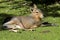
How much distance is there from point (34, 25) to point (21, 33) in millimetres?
813

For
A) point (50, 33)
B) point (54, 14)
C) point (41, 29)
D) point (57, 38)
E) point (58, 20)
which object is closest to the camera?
point (57, 38)

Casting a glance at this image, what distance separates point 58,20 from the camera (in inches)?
466

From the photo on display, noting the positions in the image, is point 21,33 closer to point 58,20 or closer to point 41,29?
point 41,29

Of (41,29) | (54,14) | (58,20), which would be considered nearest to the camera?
(41,29)

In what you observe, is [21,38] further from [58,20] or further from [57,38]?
[58,20]

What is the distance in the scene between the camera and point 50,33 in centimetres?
926

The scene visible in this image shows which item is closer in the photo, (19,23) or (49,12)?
(19,23)

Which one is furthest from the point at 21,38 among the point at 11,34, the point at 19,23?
the point at 19,23

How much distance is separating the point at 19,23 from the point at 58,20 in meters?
2.45

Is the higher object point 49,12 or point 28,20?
point 28,20

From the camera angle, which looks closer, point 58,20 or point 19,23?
point 19,23

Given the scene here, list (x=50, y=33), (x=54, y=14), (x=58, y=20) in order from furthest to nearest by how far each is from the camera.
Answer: (x=54, y=14)
(x=58, y=20)
(x=50, y=33)

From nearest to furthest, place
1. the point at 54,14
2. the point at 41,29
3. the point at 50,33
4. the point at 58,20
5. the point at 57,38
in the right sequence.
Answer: the point at 57,38
the point at 50,33
the point at 41,29
the point at 58,20
the point at 54,14

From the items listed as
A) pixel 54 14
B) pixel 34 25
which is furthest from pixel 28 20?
pixel 54 14
